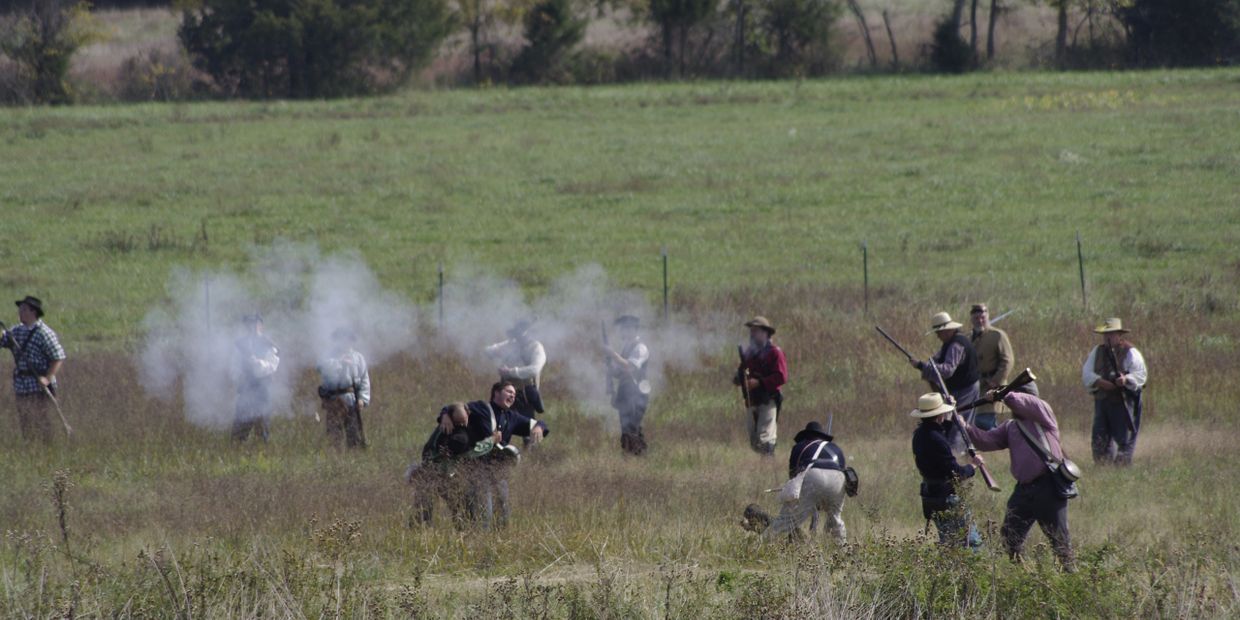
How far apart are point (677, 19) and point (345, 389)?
42.1 m

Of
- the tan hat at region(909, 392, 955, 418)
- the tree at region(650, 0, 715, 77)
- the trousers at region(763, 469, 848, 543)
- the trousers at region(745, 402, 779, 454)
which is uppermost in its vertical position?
the tree at region(650, 0, 715, 77)

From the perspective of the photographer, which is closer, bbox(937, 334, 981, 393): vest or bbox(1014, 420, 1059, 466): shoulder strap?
bbox(1014, 420, 1059, 466): shoulder strap

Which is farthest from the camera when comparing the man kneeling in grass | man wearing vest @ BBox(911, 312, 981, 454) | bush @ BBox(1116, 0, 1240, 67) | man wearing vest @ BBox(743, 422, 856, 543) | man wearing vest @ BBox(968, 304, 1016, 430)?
bush @ BBox(1116, 0, 1240, 67)

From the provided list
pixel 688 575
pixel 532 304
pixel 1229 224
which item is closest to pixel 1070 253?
pixel 1229 224

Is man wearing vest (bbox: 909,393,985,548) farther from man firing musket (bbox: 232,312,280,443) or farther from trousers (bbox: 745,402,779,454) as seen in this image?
man firing musket (bbox: 232,312,280,443)

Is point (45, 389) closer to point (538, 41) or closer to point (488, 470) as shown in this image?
point (488, 470)

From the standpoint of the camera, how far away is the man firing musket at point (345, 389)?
13477 mm

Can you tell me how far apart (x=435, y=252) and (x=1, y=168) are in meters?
13.8

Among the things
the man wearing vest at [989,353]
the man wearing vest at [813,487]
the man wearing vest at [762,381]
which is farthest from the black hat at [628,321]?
the man wearing vest at [813,487]

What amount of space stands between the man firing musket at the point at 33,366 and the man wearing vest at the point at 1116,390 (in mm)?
9770

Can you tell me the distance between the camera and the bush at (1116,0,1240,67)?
48156 millimetres

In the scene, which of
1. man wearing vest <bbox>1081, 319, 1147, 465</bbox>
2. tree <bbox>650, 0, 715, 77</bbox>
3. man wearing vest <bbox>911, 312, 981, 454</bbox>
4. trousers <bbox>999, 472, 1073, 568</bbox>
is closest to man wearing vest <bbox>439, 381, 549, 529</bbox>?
trousers <bbox>999, 472, 1073, 568</bbox>

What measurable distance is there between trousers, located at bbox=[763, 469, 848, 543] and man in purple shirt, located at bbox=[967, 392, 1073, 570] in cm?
113

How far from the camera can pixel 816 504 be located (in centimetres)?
962
